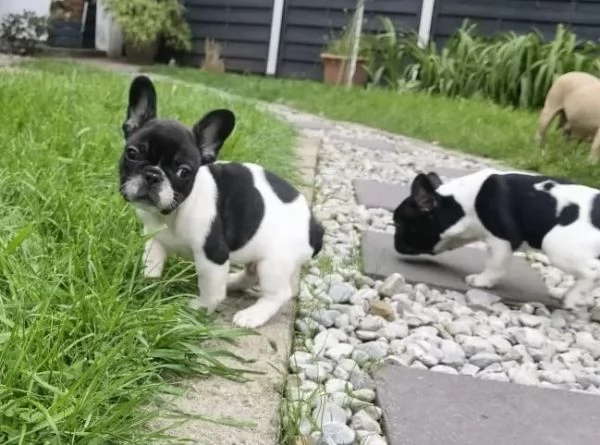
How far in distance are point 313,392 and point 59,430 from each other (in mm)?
688

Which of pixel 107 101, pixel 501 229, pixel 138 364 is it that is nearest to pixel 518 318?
pixel 501 229

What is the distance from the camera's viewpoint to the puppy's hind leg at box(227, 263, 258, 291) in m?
2.29

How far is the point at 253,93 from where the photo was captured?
9.27 meters

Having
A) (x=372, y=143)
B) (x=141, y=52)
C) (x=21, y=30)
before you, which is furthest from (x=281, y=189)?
(x=141, y=52)

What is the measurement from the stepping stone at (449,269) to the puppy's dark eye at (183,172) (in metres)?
1.23

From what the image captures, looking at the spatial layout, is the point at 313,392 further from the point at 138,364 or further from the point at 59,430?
the point at 59,430

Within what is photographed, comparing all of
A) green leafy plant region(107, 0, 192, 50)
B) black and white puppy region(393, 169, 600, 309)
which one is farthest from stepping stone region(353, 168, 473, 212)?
green leafy plant region(107, 0, 192, 50)

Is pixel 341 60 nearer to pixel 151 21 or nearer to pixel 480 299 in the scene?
pixel 151 21

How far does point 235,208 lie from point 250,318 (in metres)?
0.27

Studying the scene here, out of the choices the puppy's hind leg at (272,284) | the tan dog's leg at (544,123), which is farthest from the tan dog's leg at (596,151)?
the puppy's hind leg at (272,284)

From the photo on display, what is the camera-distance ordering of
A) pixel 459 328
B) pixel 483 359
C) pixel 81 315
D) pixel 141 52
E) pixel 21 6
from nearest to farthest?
pixel 81 315
pixel 483 359
pixel 459 328
pixel 21 6
pixel 141 52

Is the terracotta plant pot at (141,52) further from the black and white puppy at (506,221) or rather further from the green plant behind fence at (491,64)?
the black and white puppy at (506,221)

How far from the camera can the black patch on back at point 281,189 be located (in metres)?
2.17

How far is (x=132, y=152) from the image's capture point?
1884mm
